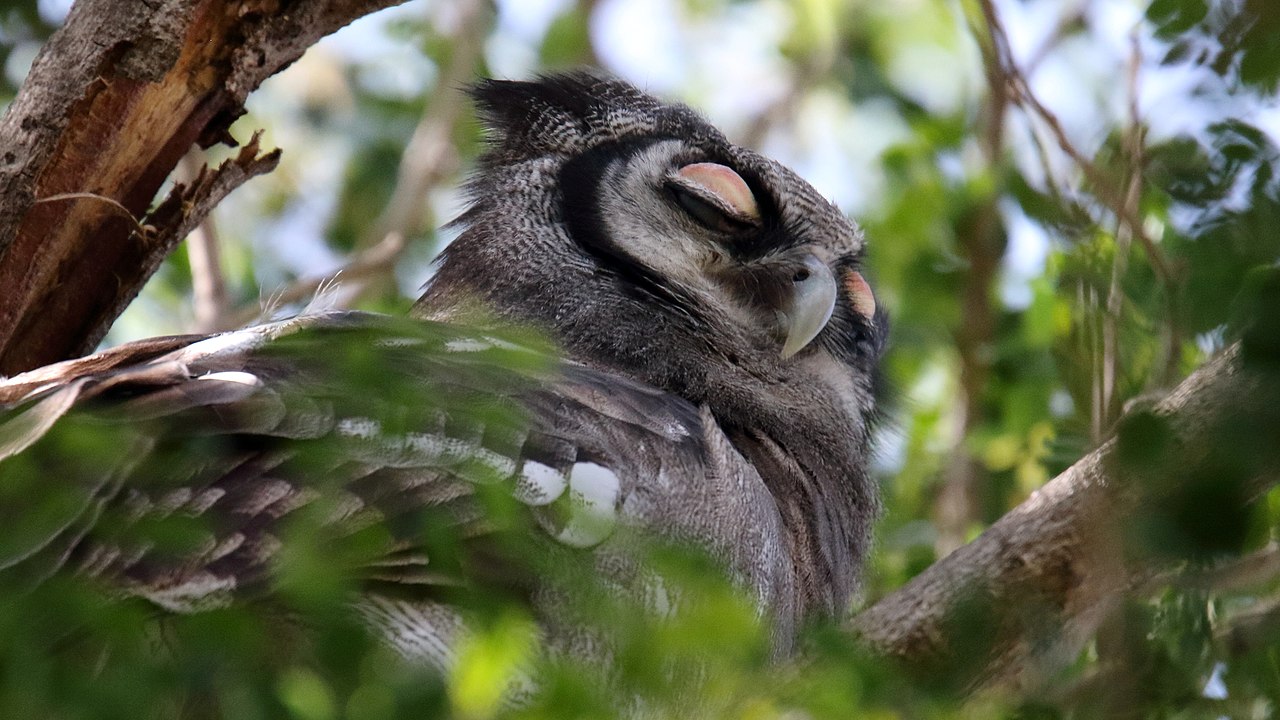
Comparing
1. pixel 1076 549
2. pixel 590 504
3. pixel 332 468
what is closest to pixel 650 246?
pixel 590 504

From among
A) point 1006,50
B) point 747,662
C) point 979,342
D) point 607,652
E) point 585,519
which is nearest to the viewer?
point 747,662

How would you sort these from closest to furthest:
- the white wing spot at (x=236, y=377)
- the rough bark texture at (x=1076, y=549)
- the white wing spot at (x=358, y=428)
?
A: the rough bark texture at (x=1076, y=549), the white wing spot at (x=358, y=428), the white wing spot at (x=236, y=377)

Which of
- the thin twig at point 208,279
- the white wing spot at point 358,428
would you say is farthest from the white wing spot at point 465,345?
the thin twig at point 208,279

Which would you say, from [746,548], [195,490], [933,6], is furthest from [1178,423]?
[933,6]

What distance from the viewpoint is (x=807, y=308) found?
4133mm

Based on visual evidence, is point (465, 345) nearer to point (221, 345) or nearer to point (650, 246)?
point (221, 345)

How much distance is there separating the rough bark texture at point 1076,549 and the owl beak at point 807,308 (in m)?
1.10

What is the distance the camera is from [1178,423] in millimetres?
2168

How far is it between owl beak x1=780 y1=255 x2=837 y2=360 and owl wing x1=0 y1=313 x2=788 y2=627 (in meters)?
1.00

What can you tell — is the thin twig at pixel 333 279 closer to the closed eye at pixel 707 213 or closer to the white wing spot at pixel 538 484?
the closed eye at pixel 707 213

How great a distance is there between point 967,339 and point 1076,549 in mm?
2993

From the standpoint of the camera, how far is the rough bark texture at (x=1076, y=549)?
1874 millimetres

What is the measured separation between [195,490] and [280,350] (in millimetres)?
480

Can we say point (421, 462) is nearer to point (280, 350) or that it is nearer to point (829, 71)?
point (280, 350)
